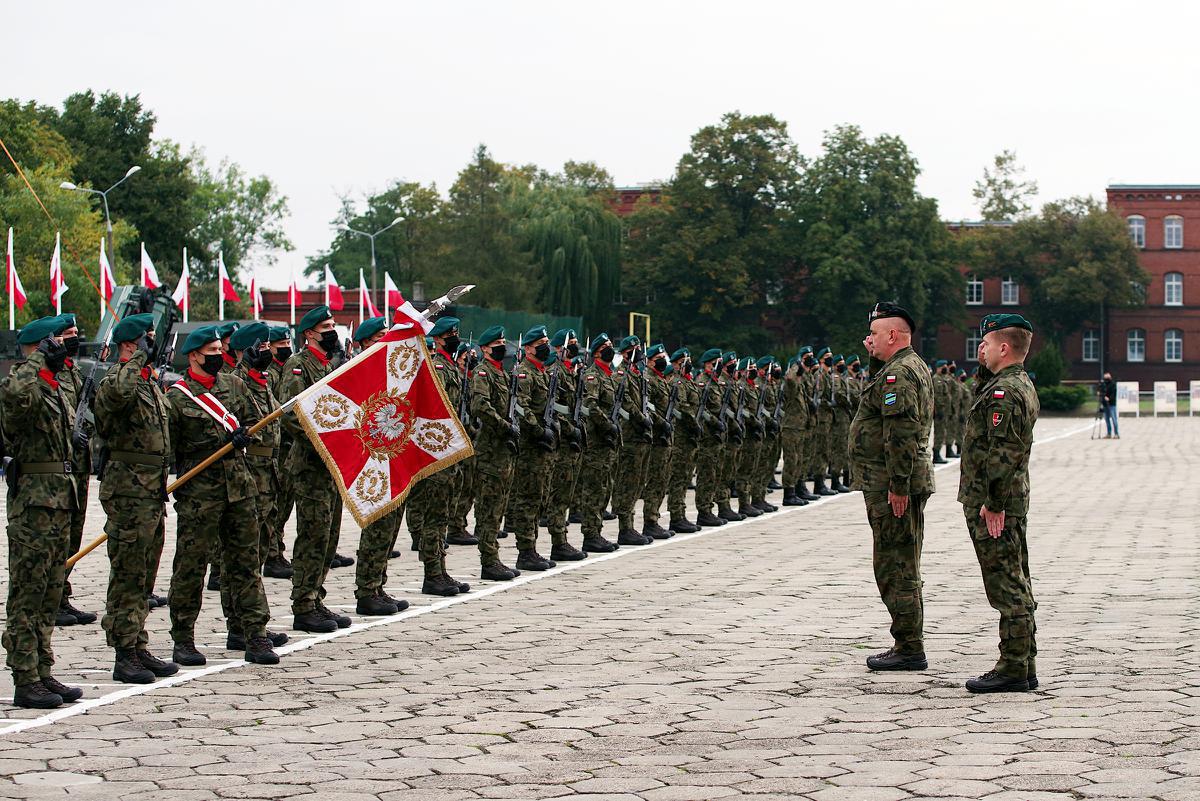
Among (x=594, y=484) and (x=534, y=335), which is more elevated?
(x=534, y=335)

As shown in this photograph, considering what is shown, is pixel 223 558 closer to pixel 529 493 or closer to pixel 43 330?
pixel 43 330

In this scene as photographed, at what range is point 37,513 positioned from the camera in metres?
8.30

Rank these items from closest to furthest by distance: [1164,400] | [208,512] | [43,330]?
1. [43,330]
2. [208,512]
3. [1164,400]

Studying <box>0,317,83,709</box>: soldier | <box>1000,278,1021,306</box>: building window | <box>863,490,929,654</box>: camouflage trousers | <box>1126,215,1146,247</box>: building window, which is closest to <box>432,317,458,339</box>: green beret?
<box>0,317,83,709</box>: soldier

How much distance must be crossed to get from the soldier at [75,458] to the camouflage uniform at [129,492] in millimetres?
225

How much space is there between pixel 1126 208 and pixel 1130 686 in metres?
85.5

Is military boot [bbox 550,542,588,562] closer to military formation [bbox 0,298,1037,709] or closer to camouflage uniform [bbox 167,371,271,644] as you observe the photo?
military formation [bbox 0,298,1037,709]

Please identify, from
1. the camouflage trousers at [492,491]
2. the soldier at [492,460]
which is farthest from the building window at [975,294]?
the camouflage trousers at [492,491]

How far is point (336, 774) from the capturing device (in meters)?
6.54

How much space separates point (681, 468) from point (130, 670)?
1008 centimetres

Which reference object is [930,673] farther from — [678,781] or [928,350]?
[928,350]

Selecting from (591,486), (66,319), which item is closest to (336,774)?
(66,319)

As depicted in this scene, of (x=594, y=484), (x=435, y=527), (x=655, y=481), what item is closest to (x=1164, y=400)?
→ (x=655, y=481)

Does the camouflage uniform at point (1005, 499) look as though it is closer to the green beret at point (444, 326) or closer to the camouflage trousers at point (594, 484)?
the green beret at point (444, 326)
